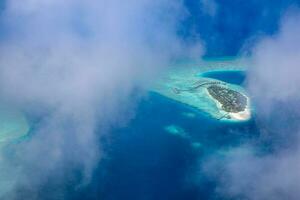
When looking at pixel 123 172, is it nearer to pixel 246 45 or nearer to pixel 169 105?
pixel 169 105

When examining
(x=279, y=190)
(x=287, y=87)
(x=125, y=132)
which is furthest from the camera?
(x=287, y=87)

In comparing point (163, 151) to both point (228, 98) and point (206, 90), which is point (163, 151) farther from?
point (206, 90)

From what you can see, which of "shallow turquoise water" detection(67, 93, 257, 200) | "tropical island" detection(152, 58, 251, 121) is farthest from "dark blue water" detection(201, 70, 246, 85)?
"shallow turquoise water" detection(67, 93, 257, 200)

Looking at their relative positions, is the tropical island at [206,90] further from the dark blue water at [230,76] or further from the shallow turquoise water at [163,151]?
the shallow turquoise water at [163,151]

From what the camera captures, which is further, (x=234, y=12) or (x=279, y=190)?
(x=234, y=12)

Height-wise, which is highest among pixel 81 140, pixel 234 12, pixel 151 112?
pixel 234 12

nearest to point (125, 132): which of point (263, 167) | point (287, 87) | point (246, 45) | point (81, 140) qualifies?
point (81, 140)

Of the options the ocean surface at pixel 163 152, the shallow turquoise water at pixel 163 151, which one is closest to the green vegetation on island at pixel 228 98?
the ocean surface at pixel 163 152

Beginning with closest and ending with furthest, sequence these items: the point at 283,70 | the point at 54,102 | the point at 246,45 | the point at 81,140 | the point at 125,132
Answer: the point at 81,140 < the point at 125,132 < the point at 54,102 < the point at 283,70 < the point at 246,45
